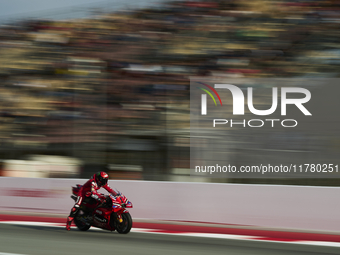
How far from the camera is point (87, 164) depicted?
487 inches

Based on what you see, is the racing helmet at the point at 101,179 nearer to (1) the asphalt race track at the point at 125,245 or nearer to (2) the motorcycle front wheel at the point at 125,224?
(2) the motorcycle front wheel at the point at 125,224

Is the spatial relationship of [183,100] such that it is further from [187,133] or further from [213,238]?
[213,238]

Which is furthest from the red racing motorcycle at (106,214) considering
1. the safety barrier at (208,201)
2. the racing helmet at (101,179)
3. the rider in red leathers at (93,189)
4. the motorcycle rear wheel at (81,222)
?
the safety barrier at (208,201)

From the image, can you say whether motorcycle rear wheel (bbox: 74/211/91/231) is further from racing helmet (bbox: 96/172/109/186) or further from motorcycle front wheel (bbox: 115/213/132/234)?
racing helmet (bbox: 96/172/109/186)

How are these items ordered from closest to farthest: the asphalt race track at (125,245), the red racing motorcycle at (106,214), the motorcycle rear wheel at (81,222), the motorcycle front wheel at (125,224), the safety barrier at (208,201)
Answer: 1. the asphalt race track at (125,245)
2. the red racing motorcycle at (106,214)
3. the motorcycle front wheel at (125,224)
4. the motorcycle rear wheel at (81,222)
5. the safety barrier at (208,201)

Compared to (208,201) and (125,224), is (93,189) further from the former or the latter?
(208,201)

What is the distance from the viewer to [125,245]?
740 centimetres

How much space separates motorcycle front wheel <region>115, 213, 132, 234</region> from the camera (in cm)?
830

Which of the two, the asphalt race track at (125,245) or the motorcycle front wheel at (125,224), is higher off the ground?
the motorcycle front wheel at (125,224)

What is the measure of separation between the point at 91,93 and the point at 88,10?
3159 millimetres

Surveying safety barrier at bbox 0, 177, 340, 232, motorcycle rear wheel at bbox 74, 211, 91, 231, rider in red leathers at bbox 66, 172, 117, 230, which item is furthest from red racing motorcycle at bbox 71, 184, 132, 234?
safety barrier at bbox 0, 177, 340, 232

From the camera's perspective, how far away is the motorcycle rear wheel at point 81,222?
875 cm

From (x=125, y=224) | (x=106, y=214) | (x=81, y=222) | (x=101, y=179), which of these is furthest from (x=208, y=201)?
(x=81, y=222)

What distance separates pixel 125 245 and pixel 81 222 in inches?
68.7
